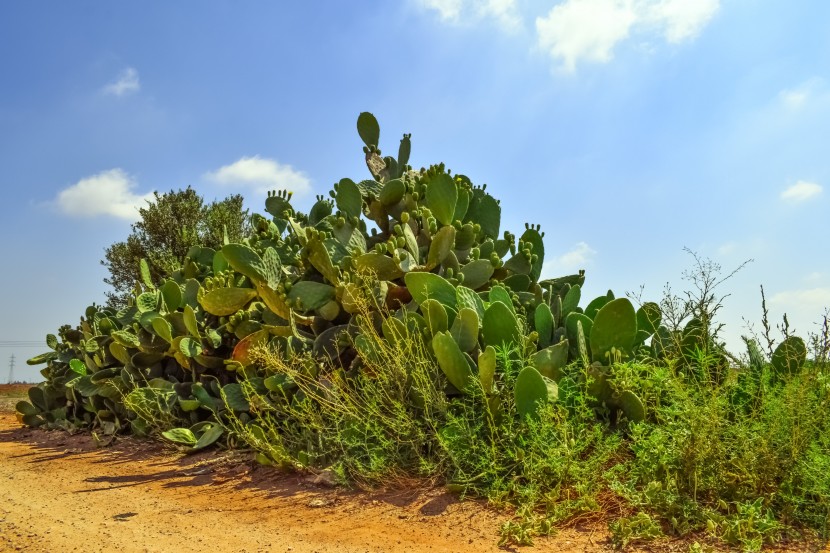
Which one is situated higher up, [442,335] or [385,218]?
[385,218]

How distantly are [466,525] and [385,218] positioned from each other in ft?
10.2

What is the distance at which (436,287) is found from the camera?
470 cm

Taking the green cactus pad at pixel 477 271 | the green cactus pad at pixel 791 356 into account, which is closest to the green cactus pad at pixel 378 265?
the green cactus pad at pixel 477 271

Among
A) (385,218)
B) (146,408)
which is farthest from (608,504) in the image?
(146,408)

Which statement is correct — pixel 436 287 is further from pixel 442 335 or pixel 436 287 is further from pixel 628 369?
pixel 628 369

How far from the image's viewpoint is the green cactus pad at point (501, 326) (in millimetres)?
4266

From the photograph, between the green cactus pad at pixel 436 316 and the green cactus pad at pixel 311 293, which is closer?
the green cactus pad at pixel 436 316

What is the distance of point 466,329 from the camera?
4.30 meters

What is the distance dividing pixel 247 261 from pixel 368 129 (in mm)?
2183

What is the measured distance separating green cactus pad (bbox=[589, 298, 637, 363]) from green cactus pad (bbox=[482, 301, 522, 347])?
508 millimetres

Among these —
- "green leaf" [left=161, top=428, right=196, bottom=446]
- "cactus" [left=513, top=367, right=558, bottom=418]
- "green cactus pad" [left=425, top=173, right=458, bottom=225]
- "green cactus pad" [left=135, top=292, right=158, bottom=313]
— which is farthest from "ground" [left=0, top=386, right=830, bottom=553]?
"green cactus pad" [left=425, top=173, right=458, bottom=225]

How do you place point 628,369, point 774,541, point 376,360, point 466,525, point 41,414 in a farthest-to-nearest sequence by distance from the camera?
point 41,414 → point 376,360 → point 628,369 → point 466,525 → point 774,541

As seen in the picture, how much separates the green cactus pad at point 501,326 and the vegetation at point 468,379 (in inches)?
0.5

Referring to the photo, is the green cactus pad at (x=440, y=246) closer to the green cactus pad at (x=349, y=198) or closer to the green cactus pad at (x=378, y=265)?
the green cactus pad at (x=378, y=265)
